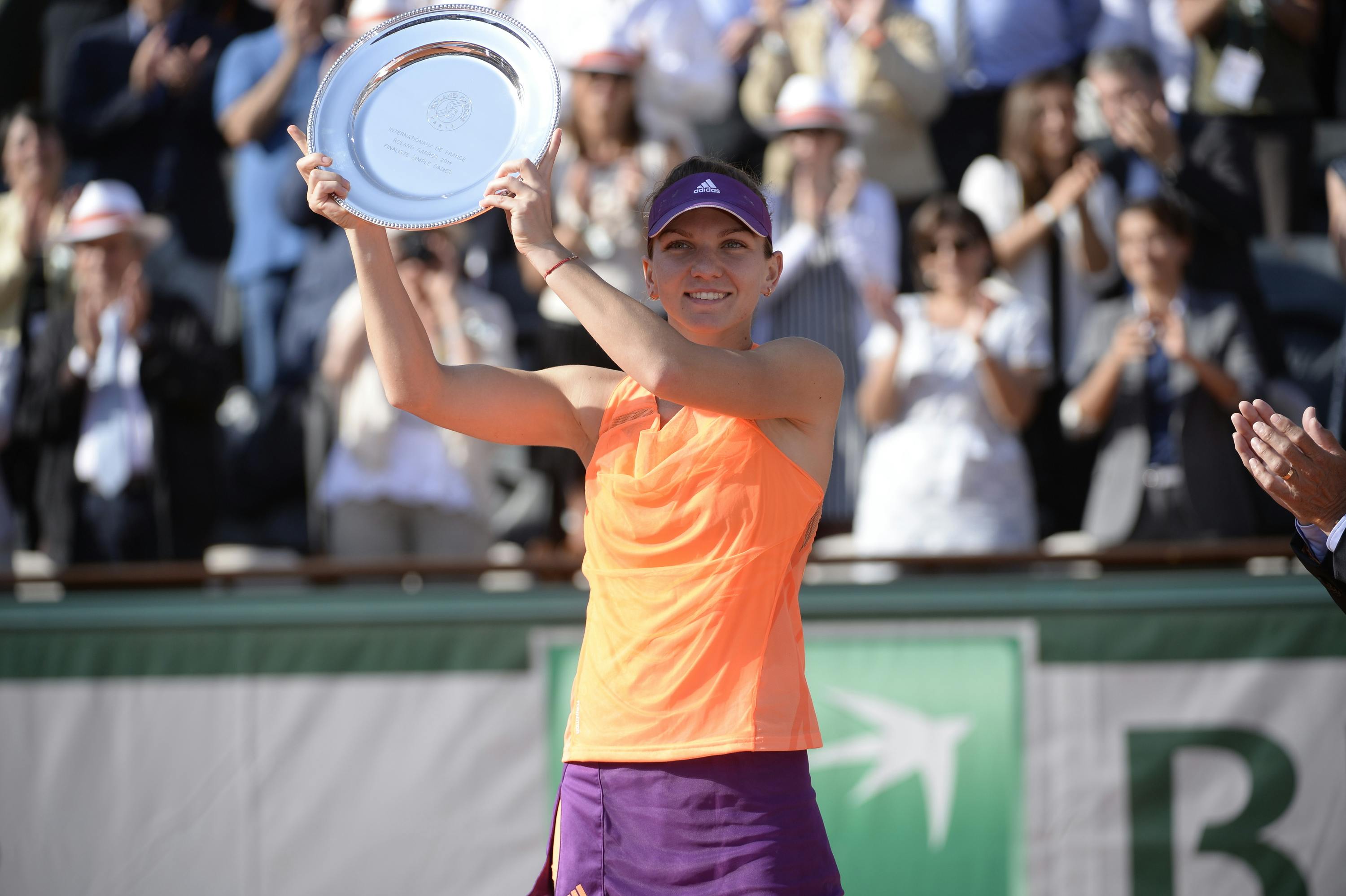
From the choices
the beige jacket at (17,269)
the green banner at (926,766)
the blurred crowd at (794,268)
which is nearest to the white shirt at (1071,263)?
the blurred crowd at (794,268)

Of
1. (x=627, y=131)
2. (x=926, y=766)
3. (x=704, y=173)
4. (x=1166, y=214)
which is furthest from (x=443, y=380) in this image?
(x=1166, y=214)

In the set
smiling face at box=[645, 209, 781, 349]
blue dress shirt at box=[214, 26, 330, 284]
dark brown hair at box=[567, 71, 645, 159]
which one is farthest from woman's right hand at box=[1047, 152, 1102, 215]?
smiling face at box=[645, 209, 781, 349]

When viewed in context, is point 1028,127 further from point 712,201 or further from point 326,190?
point 326,190

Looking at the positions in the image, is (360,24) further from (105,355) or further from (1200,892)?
(1200,892)

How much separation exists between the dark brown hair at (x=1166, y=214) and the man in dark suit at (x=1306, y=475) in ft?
9.60

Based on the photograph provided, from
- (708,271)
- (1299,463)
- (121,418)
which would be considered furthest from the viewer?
(121,418)

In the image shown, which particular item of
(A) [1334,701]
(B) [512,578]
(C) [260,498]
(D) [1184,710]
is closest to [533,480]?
(B) [512,578]

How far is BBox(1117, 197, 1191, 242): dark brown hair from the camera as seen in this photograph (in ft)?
17.1

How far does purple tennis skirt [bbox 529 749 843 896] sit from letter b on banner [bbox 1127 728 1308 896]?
2.19 metres

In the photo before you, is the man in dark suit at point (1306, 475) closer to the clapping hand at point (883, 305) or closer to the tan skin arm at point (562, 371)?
the tan skin arm at point (562, 371)

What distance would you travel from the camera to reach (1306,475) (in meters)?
2.43

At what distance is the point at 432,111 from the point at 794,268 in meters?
2.94

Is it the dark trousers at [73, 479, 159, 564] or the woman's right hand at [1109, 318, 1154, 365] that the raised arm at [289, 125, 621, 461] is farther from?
the dark trousers at [73, 479, 159, 564]

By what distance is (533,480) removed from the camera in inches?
230
